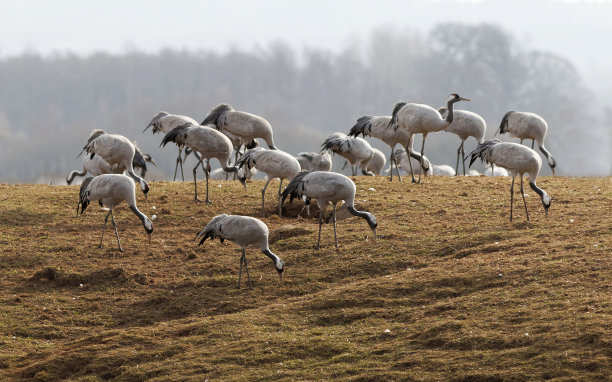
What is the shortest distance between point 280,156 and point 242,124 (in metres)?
3.45

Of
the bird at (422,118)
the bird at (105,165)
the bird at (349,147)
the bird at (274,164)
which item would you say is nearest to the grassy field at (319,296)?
the bird at (274,164)

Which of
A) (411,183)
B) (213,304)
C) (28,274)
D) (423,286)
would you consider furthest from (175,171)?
(423,286)

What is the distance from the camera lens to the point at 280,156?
1841 centimetres

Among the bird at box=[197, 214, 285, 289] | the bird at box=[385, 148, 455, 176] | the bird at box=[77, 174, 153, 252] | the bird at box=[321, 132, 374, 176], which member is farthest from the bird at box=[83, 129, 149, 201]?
the bird at box=[385, 148, 455, 176]

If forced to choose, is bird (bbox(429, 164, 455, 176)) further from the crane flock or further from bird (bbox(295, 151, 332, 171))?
bird (bbox(295, 151, 332, 171))

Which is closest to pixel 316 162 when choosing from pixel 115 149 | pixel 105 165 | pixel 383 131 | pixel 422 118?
pixel 383 131

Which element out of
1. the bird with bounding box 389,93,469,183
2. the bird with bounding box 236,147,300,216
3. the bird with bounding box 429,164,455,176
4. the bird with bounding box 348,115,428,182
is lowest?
the bird with bounding box 429,164,455,176

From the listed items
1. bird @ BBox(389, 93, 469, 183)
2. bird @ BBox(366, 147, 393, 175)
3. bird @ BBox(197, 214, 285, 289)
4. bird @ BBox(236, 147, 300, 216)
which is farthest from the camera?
bird @ BBox(366, 147, 393, 175)

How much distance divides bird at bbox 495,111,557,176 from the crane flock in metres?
0.03

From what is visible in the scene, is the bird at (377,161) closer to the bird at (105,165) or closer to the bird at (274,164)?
the bird at (105,165)

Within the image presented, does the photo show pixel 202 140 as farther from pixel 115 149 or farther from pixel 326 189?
pixel 326 189

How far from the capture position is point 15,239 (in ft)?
54.1

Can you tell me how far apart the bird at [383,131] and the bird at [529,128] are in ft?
10.1

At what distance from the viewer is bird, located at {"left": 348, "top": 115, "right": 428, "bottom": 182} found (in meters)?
22.7
